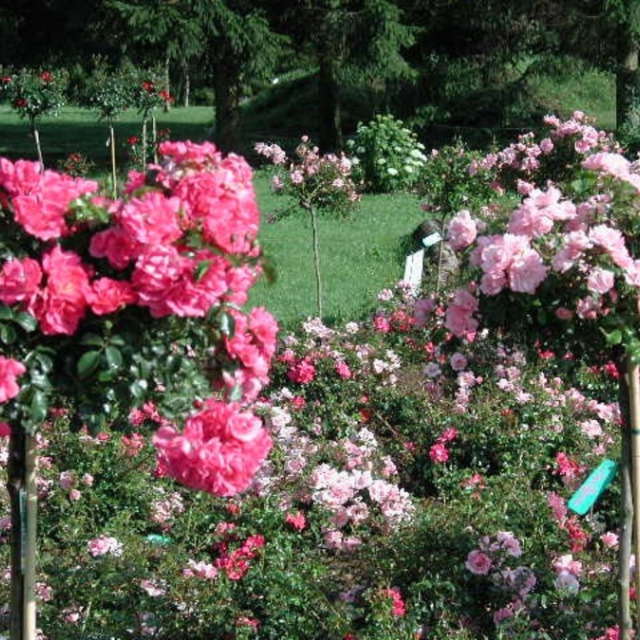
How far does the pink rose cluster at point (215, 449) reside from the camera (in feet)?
6.83

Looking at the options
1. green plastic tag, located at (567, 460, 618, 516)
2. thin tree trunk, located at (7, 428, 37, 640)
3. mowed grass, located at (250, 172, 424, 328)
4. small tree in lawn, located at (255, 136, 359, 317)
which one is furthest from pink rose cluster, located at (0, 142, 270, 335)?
small tree in lawn, located at (255, 136, 359, 317)

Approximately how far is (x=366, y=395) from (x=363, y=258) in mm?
5613

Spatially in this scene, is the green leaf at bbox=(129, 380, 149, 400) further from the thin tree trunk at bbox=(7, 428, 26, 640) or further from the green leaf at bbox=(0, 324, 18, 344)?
the thin tree trunk at bbox=(7, 428, 26, 640)

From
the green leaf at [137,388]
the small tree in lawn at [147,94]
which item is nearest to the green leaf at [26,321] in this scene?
the green leaf at [137,388]

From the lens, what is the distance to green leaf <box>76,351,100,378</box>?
6.68 ft

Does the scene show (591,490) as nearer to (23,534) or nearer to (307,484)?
(307,484)

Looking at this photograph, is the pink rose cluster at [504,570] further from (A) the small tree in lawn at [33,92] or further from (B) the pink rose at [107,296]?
(A) the small tree in lawn at [33,92]

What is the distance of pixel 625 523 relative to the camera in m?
2.98

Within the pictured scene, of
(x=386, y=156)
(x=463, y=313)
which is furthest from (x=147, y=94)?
(x=463, y=313)

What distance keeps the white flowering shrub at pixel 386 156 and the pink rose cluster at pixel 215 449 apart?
15.2m

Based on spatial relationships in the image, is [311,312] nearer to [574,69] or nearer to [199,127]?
[574,69]

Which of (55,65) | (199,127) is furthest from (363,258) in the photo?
(199,127)

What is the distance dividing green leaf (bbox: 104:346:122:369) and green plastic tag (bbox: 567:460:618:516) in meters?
1.56

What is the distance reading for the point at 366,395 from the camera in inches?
226
